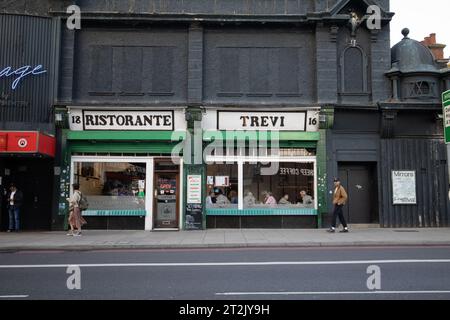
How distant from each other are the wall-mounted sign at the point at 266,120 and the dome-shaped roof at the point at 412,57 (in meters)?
4.17

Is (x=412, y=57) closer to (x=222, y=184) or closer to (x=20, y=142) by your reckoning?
(x=222, y=184)

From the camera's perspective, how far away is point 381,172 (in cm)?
1758

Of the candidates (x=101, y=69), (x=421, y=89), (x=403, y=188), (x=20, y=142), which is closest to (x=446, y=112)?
(x=421, y=89)

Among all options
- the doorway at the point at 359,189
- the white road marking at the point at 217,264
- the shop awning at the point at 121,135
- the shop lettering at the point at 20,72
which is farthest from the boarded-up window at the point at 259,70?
the white road marking at the point at 217,264

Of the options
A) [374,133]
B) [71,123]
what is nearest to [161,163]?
[71,123]

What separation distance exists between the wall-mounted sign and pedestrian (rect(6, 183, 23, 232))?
26.1 feet

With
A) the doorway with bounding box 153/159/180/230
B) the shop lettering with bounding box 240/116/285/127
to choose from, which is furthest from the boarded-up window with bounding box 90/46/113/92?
the shop lettering with bounding box 240/116/285/127

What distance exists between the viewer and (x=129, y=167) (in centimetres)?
1755

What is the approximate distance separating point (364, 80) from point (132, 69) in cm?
923

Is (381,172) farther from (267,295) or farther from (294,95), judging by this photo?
(267,295)

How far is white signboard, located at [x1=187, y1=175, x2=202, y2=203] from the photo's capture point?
1708cm

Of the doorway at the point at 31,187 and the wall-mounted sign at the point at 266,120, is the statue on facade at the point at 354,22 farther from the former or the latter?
the doorway at the point at 31,187

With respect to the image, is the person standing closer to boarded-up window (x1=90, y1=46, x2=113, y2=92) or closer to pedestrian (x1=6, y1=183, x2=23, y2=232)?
boarded-up window (x1=90, y1=46, x2=113, y2=92)

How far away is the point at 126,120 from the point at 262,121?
17.3 feet
